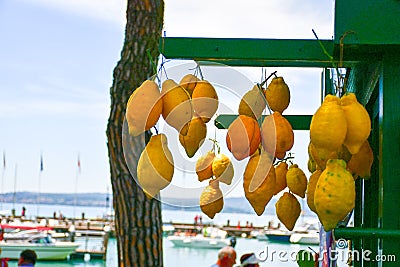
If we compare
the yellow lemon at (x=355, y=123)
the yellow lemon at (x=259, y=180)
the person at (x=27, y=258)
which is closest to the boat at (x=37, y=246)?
the person at (x=27, y=258)

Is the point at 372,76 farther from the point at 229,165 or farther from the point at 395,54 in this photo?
the point at 229,165

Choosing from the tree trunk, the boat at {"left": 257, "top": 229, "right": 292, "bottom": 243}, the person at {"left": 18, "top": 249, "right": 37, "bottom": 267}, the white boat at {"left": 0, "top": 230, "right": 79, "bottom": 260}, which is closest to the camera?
the tree trunk

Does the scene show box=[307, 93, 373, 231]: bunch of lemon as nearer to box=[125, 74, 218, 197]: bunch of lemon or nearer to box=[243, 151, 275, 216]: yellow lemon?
box=[243, 151, 275, 216]: yellow lemon

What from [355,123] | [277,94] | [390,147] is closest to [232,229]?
[390,147]

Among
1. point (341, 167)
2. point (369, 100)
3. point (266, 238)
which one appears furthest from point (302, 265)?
point (266, 238)

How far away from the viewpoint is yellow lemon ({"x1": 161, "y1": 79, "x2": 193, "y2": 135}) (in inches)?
61.9

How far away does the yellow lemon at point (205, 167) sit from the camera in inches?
72.3

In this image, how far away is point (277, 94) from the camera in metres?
1.75

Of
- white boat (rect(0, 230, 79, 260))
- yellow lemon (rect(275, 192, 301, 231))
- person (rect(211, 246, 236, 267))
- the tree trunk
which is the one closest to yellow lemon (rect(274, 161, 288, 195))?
yellow lemon (rect(275, 192, 301, 231))

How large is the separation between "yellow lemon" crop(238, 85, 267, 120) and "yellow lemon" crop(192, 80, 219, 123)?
0.09m

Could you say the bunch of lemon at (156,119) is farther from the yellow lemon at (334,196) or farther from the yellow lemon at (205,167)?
the yellow lemon at (334,196)

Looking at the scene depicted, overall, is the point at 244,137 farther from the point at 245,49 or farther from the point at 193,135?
the point at 245,49

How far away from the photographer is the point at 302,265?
2.51m

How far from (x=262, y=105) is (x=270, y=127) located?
0.46 feet
